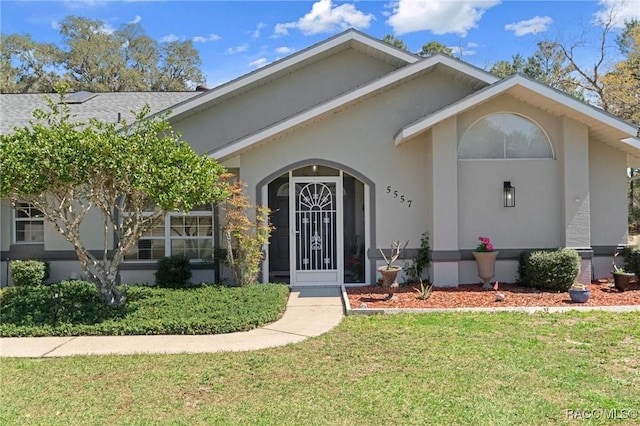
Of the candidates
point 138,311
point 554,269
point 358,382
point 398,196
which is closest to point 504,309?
point 554,269

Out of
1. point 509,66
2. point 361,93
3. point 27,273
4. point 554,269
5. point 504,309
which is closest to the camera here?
point 504,309

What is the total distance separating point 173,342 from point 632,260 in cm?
966

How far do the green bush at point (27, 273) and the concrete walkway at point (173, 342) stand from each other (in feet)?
13.3

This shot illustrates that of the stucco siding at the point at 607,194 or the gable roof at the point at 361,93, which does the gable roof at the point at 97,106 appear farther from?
the stucco siding at the point at 607,194

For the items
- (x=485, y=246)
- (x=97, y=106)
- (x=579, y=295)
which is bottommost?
(x=579, y=295)

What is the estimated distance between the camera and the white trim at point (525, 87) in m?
9.81

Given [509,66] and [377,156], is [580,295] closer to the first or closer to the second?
[377,156]

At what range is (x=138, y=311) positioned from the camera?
8.01 meters

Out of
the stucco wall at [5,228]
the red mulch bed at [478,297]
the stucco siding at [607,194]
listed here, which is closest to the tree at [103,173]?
the red mulch bed at [478,297]

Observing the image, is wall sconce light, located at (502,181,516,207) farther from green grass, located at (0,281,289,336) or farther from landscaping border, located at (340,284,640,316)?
green grass, located at (0,281,289,336)

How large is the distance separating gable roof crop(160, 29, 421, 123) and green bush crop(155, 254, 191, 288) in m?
3.69

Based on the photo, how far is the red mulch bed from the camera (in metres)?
8.76

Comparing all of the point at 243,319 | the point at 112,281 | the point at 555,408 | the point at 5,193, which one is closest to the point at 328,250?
the point at 243,319

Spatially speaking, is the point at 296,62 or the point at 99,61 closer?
the point at 296,62
